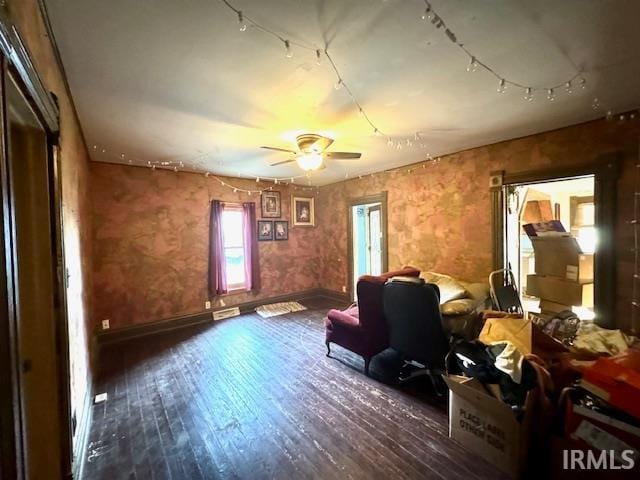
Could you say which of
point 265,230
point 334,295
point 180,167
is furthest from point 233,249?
point 334,295

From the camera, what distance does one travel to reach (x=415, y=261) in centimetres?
438

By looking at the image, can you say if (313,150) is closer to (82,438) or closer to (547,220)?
(82,438)

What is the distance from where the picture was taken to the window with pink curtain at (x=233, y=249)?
472 cm

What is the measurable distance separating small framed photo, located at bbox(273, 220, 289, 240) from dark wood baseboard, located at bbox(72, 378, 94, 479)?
363cm

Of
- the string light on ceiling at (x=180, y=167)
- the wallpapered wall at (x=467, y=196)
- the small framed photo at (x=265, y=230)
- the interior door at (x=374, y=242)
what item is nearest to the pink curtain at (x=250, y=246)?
the small framed photo at (x=265, y=230)

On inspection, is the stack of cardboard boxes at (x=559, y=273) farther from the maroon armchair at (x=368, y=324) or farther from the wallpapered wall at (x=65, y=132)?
the wallpapered wall at (x=65, y=132)

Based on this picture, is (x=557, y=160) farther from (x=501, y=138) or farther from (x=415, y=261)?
(x=415, y=261)

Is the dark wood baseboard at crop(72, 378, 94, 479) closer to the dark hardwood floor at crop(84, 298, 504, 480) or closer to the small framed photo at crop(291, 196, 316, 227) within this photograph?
the dark hardwood floor at crop(84, 298, 504, 480)

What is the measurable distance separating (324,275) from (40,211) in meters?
5.06

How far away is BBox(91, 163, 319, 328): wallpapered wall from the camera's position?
3.87 m

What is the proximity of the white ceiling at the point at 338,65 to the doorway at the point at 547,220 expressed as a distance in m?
1.13

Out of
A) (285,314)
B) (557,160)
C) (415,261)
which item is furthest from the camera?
(285,314)

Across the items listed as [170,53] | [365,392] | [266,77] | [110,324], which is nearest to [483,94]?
[266,77]

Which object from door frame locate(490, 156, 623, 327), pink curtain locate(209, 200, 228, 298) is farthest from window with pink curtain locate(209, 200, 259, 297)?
door frame locate(490, 156, 623, 327)
